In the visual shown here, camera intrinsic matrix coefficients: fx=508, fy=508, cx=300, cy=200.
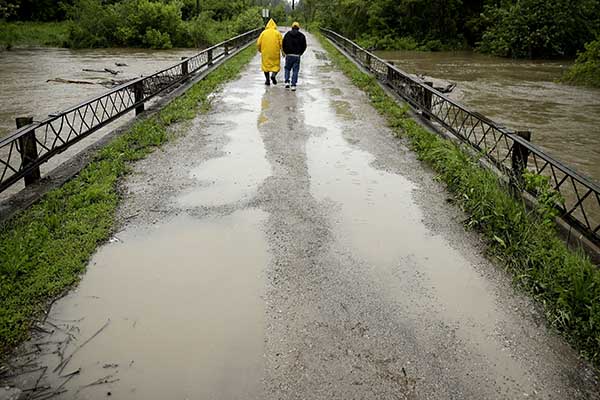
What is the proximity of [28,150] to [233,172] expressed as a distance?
2359 mm

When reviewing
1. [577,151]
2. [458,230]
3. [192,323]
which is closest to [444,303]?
[458,230]

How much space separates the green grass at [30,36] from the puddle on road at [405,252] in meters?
35.5

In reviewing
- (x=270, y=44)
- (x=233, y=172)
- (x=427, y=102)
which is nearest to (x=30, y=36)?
(x=270, y=44)

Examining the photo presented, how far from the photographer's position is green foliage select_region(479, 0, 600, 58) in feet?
94.5

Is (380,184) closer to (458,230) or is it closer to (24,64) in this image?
(458,230)

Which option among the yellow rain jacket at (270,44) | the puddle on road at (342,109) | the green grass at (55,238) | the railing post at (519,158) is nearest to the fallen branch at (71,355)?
the green grass at (55,238)

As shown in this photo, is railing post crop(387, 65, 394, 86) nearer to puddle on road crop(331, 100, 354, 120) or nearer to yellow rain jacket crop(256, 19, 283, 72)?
puddle on road crop(331, 100, 354, 120)

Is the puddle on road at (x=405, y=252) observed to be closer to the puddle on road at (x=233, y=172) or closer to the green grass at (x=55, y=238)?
the puddle on road at (x=233, y=172)

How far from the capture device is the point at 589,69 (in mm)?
16719

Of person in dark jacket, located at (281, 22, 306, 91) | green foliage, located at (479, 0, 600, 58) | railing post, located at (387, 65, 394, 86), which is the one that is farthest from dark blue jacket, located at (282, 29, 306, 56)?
green foliage, located at (479, 0, 600, 58)

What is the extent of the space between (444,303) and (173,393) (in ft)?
6.56

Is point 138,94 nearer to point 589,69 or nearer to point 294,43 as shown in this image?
point 294,43

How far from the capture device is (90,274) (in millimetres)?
3990

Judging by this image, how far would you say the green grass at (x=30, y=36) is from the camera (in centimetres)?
3697
